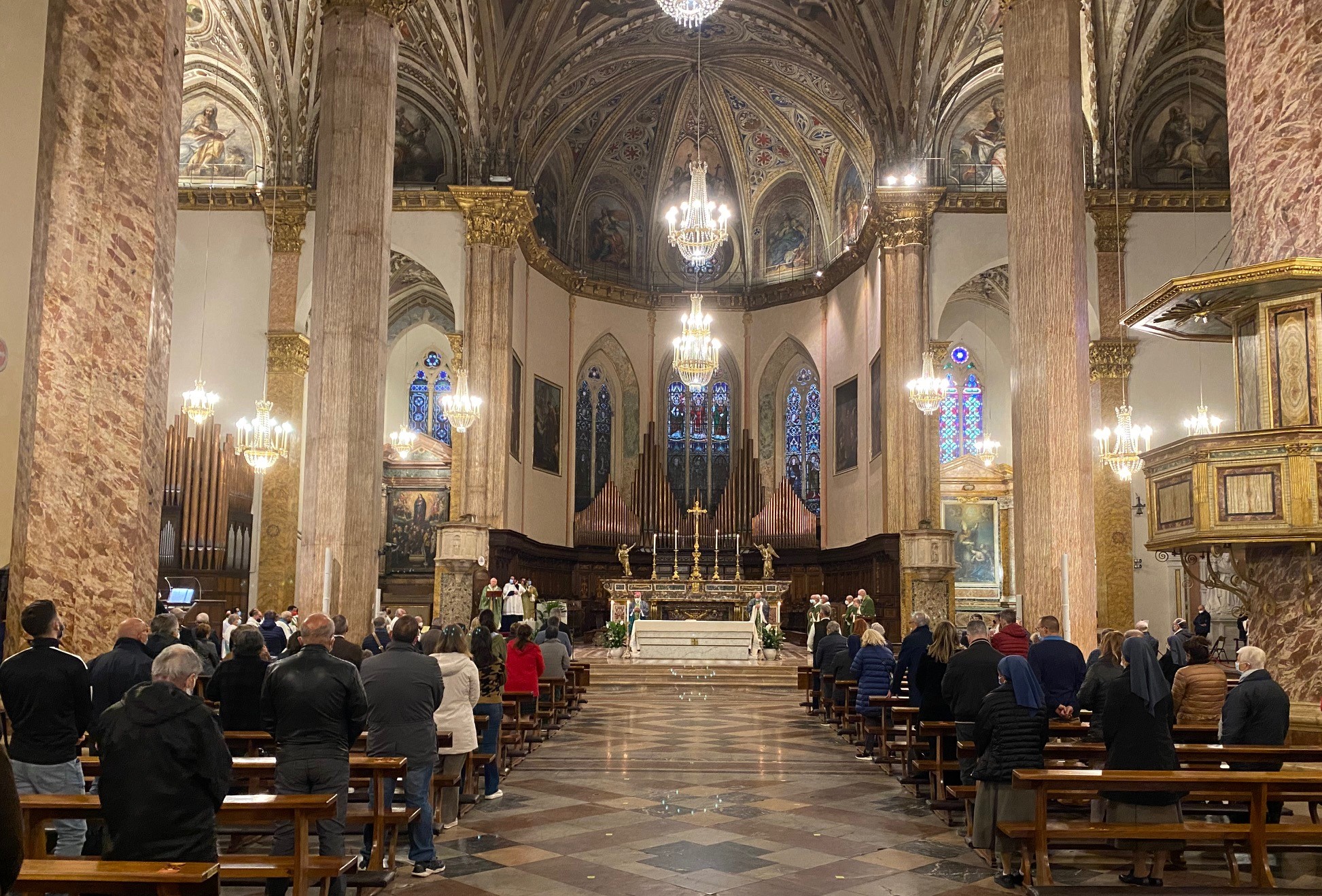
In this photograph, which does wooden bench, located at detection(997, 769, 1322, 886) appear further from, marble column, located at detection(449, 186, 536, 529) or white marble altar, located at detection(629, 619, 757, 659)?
marble column, located at detection(449, 186, 536, 529)

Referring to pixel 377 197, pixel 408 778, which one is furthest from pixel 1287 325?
pixel 377 197

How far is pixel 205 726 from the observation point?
425cm

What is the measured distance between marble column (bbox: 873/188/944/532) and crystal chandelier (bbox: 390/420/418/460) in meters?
11.8

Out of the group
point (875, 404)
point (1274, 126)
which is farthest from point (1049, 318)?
point (875, 404)

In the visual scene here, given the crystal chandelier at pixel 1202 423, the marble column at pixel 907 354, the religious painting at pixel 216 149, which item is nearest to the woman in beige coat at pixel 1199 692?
the crystal chandelier at pixel 1202 423

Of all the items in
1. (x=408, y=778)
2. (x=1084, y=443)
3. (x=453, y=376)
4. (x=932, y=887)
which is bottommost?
(x=932, y=887)

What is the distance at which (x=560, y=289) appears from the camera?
29953mm

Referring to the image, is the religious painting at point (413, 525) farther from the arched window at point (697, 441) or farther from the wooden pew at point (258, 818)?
the wooden pew at point (258, 818)

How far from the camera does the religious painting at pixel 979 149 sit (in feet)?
81.8

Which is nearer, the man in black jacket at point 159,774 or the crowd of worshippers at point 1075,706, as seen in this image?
the man in black jacket at point 159,774

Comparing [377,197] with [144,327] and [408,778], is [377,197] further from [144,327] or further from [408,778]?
[408,778]

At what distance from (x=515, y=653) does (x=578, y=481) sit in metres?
20.4

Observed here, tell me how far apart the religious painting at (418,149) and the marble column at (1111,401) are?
14259 mm

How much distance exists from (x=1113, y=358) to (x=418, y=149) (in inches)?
620
